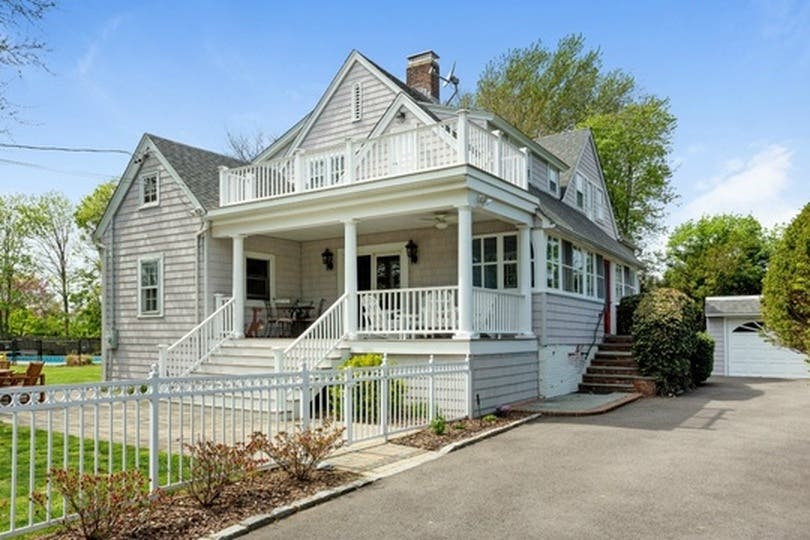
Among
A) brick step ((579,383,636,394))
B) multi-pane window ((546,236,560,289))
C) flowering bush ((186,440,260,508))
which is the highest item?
multi-pane window ((546,236,560,289))

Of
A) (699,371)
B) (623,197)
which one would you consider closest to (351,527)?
(699,371)

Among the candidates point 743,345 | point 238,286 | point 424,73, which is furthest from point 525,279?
point 743,345

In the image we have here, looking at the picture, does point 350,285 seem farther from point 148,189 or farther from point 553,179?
point 553,179

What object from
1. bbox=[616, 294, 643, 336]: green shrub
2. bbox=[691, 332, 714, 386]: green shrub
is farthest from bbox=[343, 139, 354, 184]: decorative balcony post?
bbox=[616, 294, 643, 336]: green shrub

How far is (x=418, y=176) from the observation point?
448 inches

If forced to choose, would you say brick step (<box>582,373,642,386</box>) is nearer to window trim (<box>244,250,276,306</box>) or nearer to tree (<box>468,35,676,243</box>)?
window trim (<box>244,250,276,306</box>)

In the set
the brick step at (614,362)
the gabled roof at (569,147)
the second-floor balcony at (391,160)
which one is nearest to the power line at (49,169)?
the second-floor balcony at (391,160)

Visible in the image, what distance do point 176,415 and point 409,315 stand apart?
472 centimetres

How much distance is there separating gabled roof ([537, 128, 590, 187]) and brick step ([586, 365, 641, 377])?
19.6ft

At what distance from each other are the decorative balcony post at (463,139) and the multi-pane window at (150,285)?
872 cm

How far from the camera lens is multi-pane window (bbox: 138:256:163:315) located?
15.7m

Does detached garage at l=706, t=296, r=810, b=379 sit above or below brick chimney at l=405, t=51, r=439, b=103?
below

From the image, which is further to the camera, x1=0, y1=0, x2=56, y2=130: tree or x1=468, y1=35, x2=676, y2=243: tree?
x1=468, y1=35, x2=676, y2=243: tree

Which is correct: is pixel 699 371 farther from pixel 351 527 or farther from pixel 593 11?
pixel 351 527
